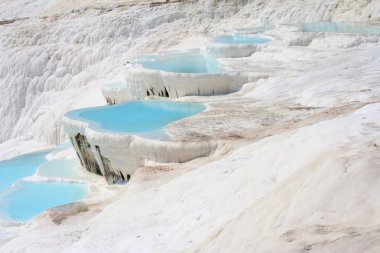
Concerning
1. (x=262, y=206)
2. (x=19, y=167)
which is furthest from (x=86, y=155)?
(x=262, y=206)

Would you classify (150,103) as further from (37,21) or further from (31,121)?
(37,21)

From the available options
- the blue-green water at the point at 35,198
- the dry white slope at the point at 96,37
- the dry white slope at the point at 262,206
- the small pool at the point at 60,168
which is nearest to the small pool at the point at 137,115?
the small pool at the point at 60,168

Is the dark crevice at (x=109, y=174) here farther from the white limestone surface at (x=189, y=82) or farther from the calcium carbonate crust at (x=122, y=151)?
the white limestone surface at (x=189, y=82)

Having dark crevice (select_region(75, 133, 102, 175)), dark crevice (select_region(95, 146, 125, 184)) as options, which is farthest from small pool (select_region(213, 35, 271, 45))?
dark crevice (select_region(95, 146, 125, 184))

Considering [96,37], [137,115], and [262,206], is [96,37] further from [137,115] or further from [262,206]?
[262,206]

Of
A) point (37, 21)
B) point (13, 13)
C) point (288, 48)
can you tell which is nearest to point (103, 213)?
point (288, 48)
